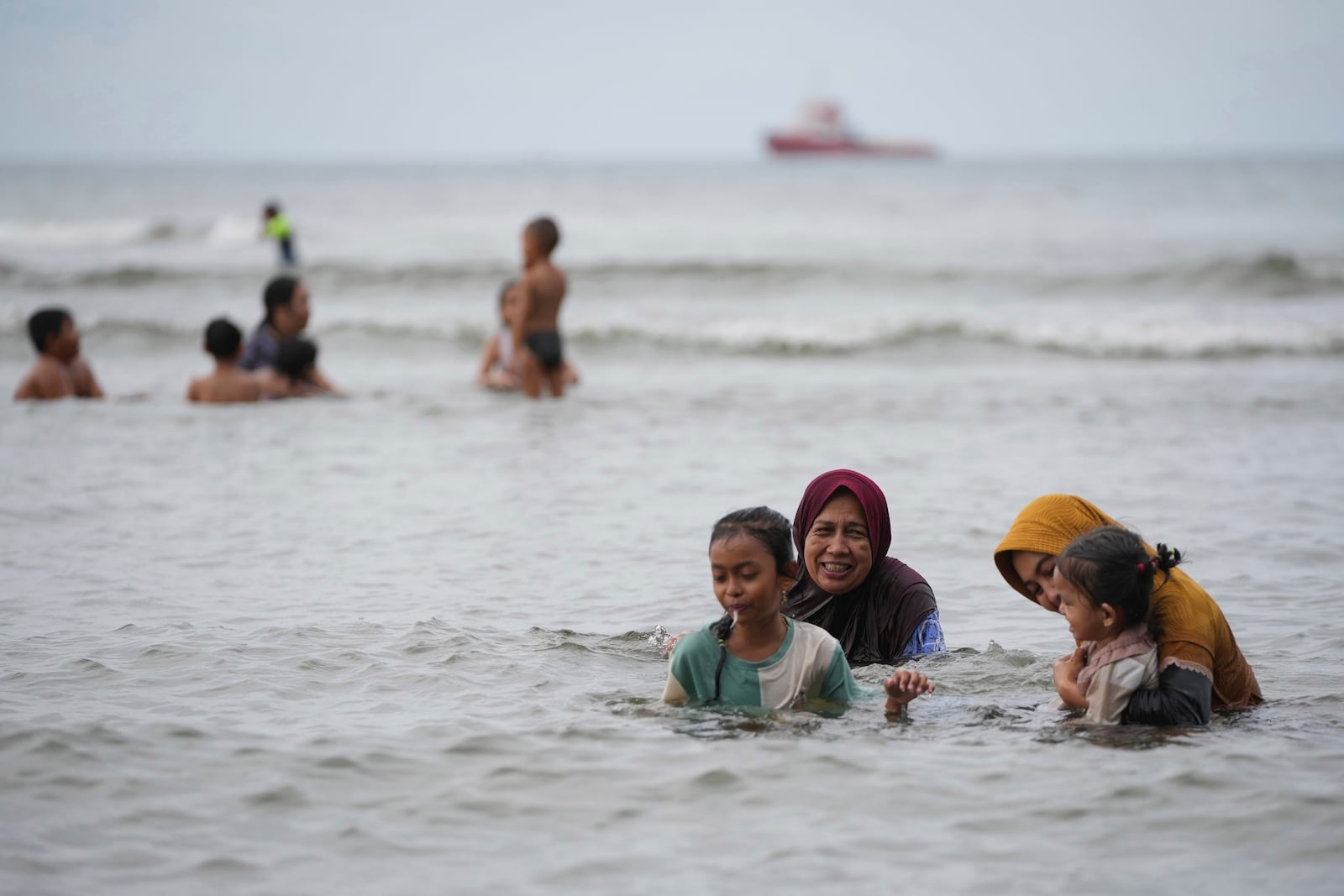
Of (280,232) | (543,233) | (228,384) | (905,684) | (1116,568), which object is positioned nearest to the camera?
(1116,568)

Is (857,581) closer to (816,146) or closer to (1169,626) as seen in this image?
(1169,626)

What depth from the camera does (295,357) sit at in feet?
42.1

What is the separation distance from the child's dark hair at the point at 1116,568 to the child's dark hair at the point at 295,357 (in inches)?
383

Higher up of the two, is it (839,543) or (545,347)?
(545,347)

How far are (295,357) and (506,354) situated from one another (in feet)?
6.59

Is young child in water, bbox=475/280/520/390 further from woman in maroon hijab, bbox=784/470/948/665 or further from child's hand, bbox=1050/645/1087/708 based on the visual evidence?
child's hand, bbox=1050/645/1087/708

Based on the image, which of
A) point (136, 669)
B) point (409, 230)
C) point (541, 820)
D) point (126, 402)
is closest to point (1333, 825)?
point (541, 820)

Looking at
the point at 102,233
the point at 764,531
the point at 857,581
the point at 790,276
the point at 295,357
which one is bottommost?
the point at 857,581

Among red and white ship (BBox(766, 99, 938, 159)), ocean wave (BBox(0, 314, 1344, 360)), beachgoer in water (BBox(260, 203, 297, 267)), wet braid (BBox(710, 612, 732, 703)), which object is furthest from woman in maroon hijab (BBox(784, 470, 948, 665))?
red and white ship (BBox(766, 99, 938, 159))

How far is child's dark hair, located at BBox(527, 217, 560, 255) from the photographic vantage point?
12.9m

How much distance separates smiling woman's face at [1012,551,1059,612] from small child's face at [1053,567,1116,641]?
0.20 metres

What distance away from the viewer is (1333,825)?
3.87 m

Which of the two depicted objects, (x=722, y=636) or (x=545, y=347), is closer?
(x=722, y=636)

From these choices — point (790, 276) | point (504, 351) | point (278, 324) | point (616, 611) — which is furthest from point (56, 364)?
point (790, 276)
